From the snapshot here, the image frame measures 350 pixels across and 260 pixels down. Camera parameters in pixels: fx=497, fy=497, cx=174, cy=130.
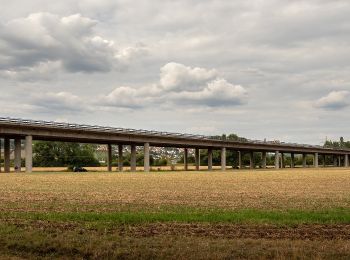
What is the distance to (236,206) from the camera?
24188mm

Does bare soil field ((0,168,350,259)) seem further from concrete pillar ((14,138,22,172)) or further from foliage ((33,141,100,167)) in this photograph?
foliage ((33,141,100,167))

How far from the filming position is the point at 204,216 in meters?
20.0

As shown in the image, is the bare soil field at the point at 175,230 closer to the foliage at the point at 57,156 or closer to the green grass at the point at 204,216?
the green grass at the point at 204,216

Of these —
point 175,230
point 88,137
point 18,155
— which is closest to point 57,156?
point 88,137

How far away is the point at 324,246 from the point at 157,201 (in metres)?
14.1

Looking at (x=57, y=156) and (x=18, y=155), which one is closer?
(x=18, y=155)

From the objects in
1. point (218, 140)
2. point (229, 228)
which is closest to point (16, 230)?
point (229, 228)

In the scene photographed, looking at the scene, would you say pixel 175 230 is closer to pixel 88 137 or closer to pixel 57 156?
pixel 88 137

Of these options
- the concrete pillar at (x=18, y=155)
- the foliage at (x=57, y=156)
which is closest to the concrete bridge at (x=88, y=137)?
the concrete pillar at (x=18, y=155)

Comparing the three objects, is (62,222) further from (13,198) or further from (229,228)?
(13,198)

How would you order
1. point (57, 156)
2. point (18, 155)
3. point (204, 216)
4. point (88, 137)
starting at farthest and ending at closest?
point (57, 156) < point (88, 137) < point (18, 155) < point (204, 216)

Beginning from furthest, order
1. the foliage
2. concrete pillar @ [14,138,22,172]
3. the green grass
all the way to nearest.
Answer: the foliage
concrete pillar @ [14,138,22,172]
the green grass

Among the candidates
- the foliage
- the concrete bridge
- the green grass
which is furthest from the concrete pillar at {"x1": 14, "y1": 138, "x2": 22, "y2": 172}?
the foliage

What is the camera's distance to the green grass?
61.7 ft
